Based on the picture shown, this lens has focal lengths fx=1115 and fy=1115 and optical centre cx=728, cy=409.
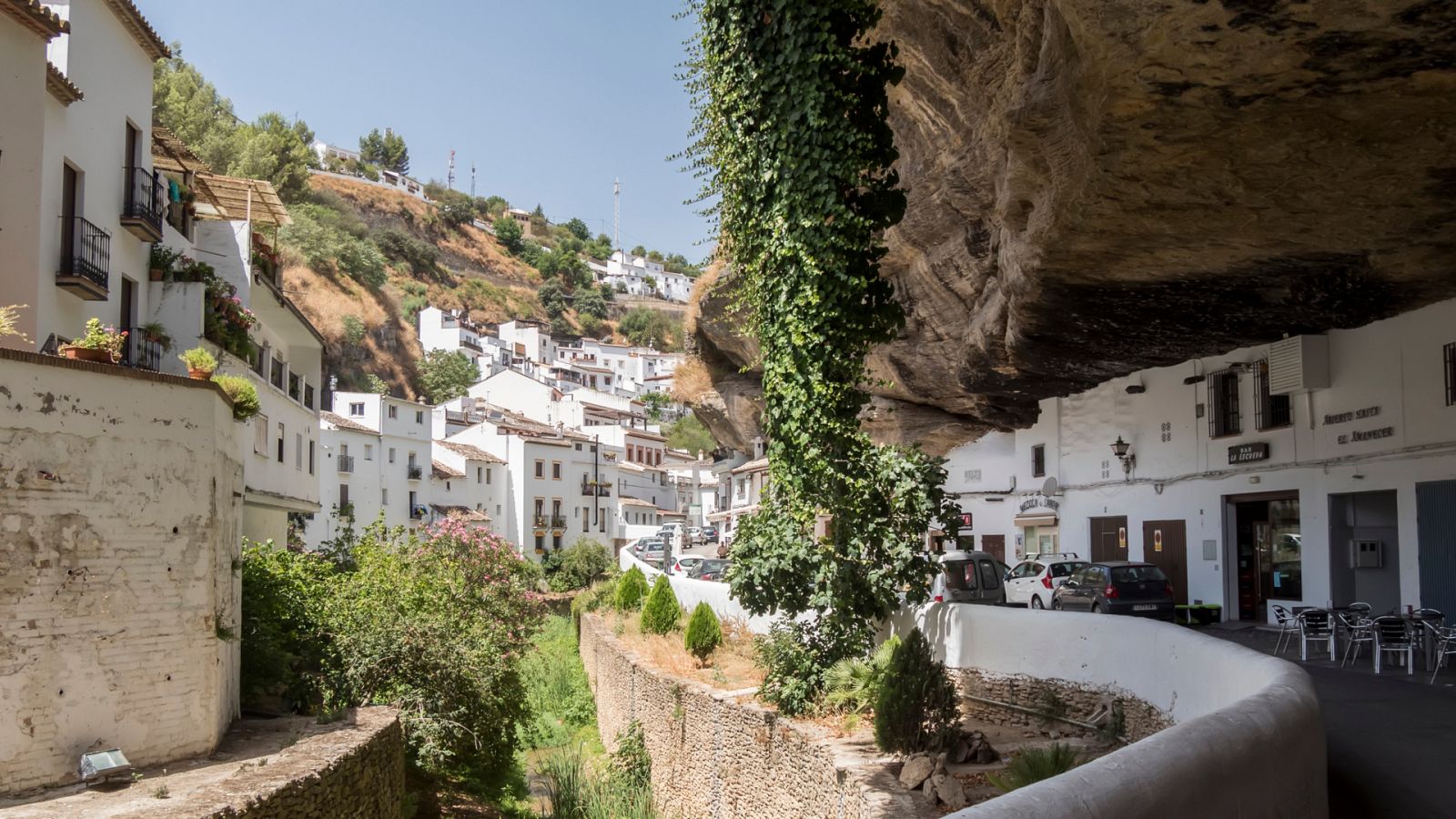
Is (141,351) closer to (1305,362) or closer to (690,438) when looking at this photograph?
(1305,362)

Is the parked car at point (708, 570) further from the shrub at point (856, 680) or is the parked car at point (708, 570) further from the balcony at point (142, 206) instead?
the shrub at point (856, 680)

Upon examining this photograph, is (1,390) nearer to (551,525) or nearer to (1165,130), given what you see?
(1165,130)

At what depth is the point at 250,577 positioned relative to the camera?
16.9 m

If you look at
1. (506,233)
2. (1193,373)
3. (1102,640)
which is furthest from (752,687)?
(506,233)

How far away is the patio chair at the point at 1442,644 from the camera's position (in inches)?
519

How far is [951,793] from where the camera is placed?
31.3 feet

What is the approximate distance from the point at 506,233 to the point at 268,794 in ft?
453

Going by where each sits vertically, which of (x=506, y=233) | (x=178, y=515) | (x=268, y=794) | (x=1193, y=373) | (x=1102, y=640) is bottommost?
(x=268, y=794)

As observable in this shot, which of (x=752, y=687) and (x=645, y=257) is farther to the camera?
(x=645, y=257)

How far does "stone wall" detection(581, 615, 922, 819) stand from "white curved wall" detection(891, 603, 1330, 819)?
240 cm

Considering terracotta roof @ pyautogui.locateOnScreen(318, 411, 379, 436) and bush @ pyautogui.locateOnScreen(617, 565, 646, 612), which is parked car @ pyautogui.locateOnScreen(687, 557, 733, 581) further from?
terracotta roof @ pyautogui.locateOnScreen(318, 411, 379, 436)

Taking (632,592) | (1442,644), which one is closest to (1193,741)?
(1442,644)

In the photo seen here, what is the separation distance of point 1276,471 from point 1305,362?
267 cm

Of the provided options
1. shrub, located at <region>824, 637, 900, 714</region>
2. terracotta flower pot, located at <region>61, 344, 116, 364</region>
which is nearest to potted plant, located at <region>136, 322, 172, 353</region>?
terracotta flower pot, located at <region>61, 344, 116, 364</region>
